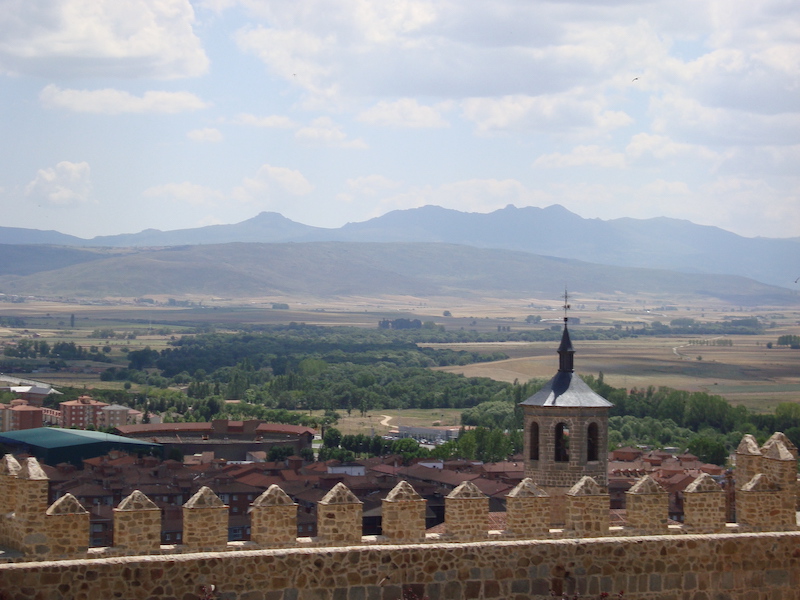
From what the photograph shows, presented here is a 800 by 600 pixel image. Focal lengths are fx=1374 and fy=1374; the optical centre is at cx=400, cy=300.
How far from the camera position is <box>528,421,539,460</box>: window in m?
25.4

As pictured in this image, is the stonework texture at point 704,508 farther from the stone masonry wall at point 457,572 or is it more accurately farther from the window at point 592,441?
the window at point 592,441

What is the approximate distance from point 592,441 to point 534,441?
1.09m

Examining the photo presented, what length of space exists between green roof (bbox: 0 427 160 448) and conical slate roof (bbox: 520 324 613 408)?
2980 inches

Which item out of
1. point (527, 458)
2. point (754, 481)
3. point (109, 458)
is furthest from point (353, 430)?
point (754, 481)

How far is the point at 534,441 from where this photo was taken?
2556 centimetres

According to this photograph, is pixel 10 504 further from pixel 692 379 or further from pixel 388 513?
pixel 692 379

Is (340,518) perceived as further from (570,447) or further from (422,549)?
(570,447)

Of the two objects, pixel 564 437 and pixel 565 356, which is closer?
pixel 564 437

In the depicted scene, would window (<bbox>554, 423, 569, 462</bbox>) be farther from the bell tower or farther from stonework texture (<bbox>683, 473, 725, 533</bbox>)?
stonework texture (<bbox>683, 473, 725, 533</bbox>)

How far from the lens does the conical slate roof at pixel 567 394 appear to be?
25812 millimetres

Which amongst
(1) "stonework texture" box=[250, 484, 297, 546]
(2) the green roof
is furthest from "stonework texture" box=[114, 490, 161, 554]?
(2) the green roof

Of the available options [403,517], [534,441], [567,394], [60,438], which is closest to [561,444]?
[534,441]

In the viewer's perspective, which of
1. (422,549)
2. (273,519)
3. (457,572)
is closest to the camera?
(273,519)

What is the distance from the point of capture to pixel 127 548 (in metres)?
13.3
